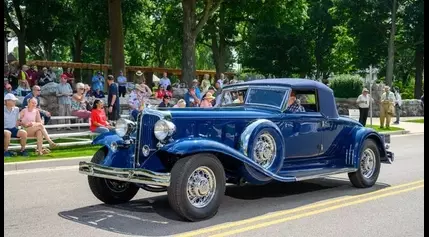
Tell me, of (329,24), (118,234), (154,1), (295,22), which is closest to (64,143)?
(118,234)

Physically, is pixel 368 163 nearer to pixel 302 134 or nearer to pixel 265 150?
pixel 302 134

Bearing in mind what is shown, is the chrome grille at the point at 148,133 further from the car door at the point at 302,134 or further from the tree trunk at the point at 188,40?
the tree trunk at the point at 188,40

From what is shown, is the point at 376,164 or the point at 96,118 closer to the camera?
the point at 376,164

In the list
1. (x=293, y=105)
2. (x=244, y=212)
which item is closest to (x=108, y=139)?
(x=244, y=212)

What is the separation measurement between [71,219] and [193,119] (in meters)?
1.88

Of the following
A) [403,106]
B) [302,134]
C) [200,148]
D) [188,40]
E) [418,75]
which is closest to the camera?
[200,148]

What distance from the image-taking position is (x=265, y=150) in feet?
26.1

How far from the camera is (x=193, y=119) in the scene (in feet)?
24.4

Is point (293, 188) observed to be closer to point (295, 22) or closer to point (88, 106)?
point (88, 106)

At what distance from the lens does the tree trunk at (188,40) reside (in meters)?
25.6

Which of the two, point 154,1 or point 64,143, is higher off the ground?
point 154,1

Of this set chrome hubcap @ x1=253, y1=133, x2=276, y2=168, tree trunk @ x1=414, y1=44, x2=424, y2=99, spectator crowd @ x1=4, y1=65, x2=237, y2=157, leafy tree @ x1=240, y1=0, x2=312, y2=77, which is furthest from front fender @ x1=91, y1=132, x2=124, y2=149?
leafy tree @ x1=240, y1=0, x2=312, y2=77

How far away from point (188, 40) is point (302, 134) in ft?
57.6

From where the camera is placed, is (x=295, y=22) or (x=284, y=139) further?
(x=295, y=22)
